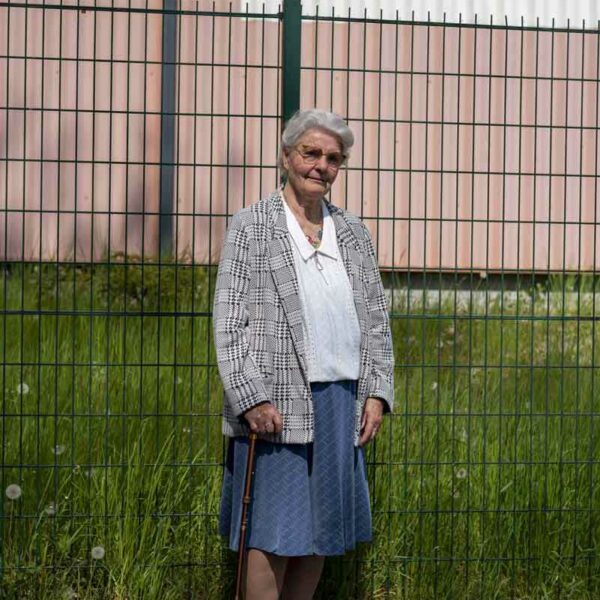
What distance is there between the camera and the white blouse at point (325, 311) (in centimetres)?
402

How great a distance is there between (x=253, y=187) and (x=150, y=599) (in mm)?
4511

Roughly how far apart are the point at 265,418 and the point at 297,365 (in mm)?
196

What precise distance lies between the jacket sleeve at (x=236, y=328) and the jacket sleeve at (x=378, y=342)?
1.49ft

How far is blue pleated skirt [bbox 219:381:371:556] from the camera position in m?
4.03

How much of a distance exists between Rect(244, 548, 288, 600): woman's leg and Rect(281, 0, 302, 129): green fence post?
5.31ft

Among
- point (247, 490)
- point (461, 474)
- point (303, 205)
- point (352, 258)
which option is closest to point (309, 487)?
point (247, 490)

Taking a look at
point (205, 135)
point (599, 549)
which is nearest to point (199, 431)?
point (599, 549)

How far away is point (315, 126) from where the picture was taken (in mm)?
4098

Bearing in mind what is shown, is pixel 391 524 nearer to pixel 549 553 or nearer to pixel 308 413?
pixel 549 553

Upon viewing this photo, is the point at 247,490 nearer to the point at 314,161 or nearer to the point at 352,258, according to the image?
the point at 352,258

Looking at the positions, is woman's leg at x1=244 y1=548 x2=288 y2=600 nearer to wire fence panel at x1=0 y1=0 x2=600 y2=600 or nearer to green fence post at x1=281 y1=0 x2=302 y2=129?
wire fence panel at x1=0 y1=0 x2=600 y2=600

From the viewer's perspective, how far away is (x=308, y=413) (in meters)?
4.01

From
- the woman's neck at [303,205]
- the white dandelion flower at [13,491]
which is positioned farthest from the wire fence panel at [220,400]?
the woman's neck at [303,205]

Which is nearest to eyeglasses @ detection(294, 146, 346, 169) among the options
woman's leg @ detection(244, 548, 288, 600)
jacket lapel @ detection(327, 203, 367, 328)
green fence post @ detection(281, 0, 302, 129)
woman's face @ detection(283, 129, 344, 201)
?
woman's face @ detection(283, 129, 344, 201)
